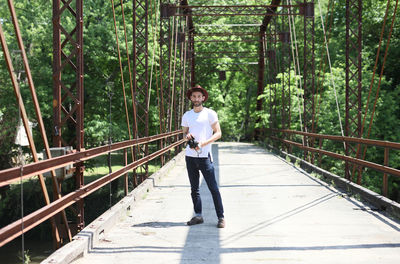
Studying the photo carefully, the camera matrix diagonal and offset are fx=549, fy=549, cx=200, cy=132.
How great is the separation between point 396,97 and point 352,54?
628cm

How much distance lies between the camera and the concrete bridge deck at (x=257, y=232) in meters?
5.55

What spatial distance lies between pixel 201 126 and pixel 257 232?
1.50 metres

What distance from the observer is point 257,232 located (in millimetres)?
6793

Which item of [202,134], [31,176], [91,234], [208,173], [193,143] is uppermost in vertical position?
[202,134]

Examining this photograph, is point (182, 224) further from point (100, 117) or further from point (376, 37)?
point (376, 37)

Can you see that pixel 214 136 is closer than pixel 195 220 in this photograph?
Yes

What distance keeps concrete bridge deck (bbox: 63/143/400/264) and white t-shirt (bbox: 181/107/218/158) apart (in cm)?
99

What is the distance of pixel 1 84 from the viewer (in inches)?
942

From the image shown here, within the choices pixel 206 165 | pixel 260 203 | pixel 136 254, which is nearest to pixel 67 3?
pixel 206 165

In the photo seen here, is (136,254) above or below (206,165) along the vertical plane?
below

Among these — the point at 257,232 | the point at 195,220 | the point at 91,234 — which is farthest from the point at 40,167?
the point at 257,232

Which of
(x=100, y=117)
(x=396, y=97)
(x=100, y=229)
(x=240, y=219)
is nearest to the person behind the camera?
(x=100, y=229)

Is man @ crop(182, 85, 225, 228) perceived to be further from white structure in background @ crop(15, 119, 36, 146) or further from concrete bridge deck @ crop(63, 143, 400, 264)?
white structure in background @ crop(15, 119, 36, 146)

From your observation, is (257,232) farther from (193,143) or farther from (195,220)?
(193,143)
